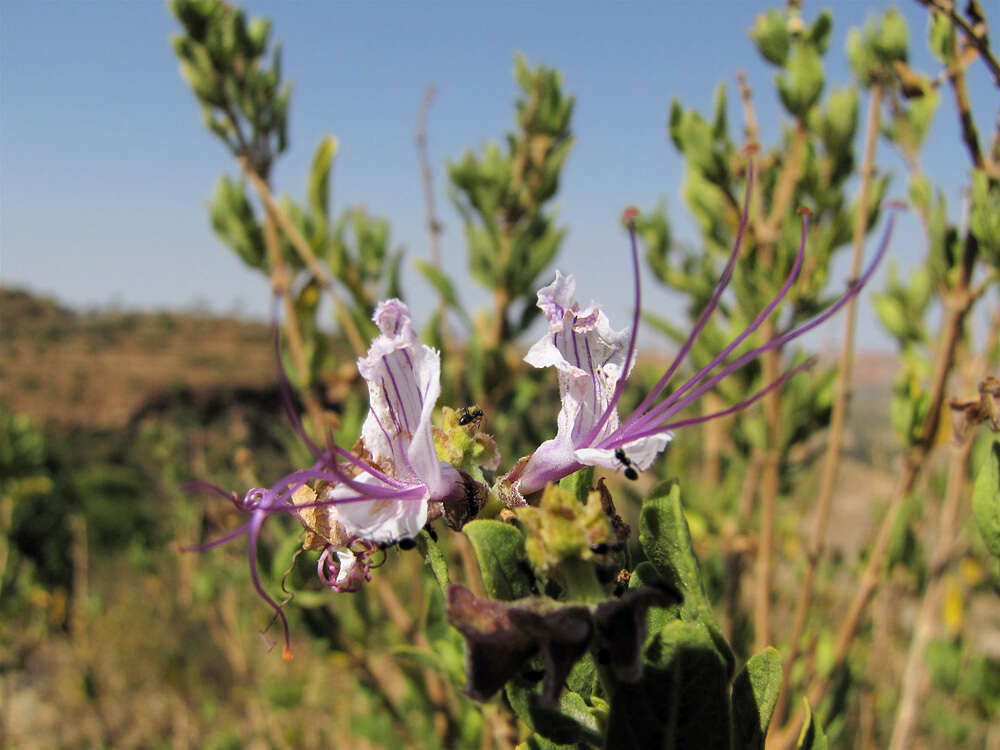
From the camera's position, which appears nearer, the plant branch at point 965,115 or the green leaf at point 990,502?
the green leaf at point 990,502

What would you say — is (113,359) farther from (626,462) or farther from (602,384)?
(626,462)

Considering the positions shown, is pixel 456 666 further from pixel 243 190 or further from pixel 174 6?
pixel 174 6

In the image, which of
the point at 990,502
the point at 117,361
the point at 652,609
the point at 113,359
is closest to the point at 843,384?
the point at 990,502


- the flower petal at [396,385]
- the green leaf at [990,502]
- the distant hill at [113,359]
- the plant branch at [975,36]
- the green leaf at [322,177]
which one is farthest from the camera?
the distant hill at [113,359]

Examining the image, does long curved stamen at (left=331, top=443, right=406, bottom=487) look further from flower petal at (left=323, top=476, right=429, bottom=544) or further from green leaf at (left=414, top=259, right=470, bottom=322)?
green leaf at (left=414, top=259, right=470, bottom=322)

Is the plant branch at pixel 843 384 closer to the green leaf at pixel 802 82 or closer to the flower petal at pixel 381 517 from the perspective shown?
the green leaf at pixel 802 82

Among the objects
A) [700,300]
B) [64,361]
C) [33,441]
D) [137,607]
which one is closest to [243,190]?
[700,300]

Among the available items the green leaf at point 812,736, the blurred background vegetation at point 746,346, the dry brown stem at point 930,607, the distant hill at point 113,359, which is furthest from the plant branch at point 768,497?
the distant hill at point 113,359
